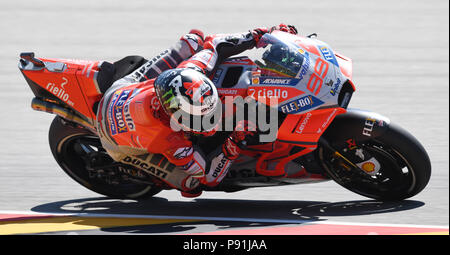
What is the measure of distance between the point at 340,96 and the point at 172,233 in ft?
5.16

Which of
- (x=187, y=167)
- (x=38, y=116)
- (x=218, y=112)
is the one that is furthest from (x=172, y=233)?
(x=38, y=116)

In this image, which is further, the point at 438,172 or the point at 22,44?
the point at 22,44

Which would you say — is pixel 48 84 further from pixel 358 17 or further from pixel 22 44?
pixel 358 17

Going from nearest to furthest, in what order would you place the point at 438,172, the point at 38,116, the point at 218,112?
1. the point at 218,112
2. the point at 438,172
3. the point at 38,116

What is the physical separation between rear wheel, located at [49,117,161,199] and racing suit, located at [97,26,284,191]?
1.02ft

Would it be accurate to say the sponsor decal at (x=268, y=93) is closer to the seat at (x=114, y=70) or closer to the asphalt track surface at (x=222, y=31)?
the asphalt track surface at (x=222, y=31)

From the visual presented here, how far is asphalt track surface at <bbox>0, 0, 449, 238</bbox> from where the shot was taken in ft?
20.6

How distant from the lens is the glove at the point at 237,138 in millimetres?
6172

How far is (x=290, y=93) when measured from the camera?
604 centimetres

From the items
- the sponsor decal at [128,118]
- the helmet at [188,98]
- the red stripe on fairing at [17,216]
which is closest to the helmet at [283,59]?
the helmet at [188,98]

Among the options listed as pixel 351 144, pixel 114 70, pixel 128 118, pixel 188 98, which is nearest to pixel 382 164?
pixel 351 144

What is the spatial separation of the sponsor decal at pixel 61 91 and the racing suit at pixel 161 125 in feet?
1.46

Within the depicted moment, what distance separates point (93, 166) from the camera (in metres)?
6.96

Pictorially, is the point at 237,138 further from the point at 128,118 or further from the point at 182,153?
the point at 128,118
